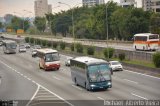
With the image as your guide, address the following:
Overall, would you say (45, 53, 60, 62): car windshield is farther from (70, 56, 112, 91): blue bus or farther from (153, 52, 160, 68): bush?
(70, 56, 112, 91): blue bus

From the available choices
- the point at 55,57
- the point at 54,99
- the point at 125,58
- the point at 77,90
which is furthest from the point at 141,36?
the point at 54,99

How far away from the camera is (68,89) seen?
4209cm

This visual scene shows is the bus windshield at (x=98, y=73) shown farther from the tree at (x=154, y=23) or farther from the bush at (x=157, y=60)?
the tree at (x=154, y=23)

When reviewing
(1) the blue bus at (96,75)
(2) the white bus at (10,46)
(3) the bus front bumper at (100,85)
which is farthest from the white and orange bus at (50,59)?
(2) the white bus at (10,46)

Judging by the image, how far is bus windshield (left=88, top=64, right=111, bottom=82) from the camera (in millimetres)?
38625

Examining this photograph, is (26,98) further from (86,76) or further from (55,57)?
(55,57)

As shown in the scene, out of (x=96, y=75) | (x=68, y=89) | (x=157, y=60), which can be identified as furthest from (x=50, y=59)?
(x=96, y=75)

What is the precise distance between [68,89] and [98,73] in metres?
4.51

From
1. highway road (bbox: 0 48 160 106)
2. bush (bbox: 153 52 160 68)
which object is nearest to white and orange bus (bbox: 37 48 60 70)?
highway road (bbox: 0 48 160 106)

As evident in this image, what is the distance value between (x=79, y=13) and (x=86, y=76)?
147117 millimetres

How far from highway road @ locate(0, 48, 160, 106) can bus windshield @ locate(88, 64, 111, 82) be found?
108 centimetres

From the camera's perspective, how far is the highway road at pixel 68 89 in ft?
113

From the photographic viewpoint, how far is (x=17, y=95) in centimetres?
4019

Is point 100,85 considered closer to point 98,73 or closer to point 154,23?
point 98,73
